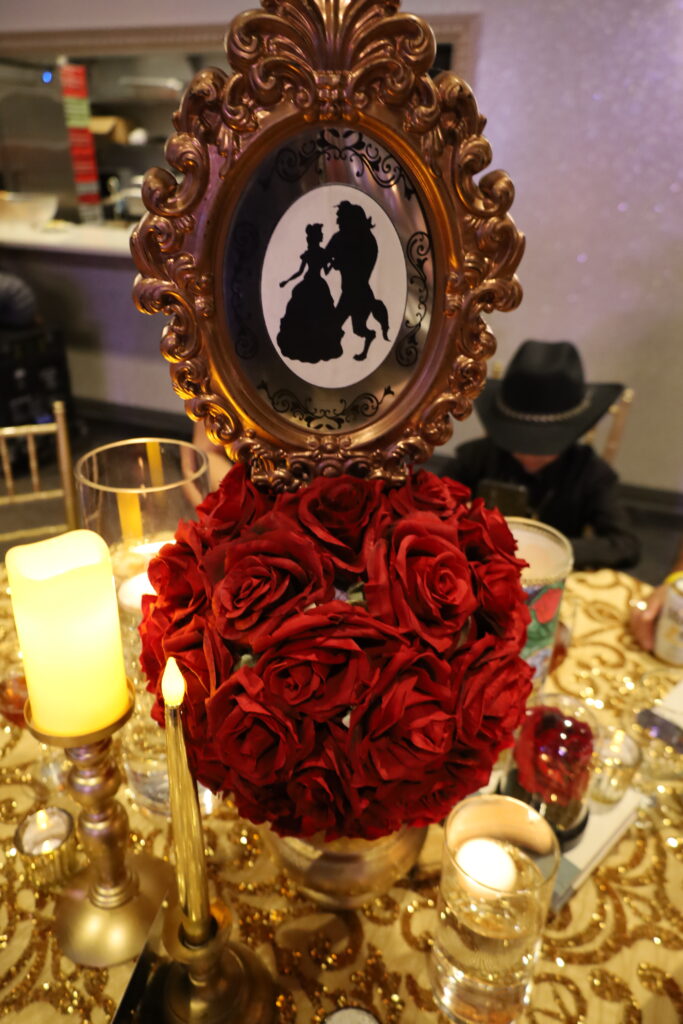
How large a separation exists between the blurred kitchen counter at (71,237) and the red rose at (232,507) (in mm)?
2685

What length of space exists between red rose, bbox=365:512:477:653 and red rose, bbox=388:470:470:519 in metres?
0.06

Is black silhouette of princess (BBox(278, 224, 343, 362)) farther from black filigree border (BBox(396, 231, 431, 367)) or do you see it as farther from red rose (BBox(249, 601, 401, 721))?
red rose (BBox(249, 601, 401, 721))

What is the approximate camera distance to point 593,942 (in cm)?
58

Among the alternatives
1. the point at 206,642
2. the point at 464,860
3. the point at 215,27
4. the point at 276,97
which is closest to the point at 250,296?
the point at 276,97

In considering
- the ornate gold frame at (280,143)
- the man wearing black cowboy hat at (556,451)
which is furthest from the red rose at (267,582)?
the man wearing black cowboy hat at (556,451)

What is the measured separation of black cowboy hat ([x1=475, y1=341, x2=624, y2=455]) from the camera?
1518 mm

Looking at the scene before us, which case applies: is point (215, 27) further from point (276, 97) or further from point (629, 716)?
point (629, 716)

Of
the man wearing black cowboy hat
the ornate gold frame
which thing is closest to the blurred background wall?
the man wearing black cowboy hat

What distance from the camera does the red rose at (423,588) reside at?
17.4 inches

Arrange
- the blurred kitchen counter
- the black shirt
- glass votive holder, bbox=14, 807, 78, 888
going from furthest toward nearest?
1. the blurred kitchen counter
2. the black shirt
3. glass votive holder, bbox=14, 807, 78, 888

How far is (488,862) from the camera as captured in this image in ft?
1.84

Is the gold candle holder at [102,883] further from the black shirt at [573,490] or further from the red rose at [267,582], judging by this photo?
the black shirt at [573,490]

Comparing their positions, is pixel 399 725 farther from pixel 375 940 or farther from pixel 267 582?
pixel 375 940

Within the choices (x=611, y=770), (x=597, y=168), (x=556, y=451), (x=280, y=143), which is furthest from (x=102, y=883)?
(x=597, y=168)
